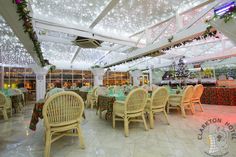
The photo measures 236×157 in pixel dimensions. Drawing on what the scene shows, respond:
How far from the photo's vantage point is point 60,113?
2.36 meters

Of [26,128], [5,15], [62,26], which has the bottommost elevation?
[26,128]

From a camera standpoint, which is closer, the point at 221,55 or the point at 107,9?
the point at 107,9

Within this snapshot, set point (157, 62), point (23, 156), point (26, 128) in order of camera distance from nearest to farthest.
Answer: point (23, 156), point (26, 128), point (157, 62)

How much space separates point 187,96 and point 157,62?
10097 millimetres

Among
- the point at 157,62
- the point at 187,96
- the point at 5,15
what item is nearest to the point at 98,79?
the point at 157,62

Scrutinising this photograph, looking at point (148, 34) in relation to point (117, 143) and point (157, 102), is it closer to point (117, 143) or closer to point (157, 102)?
point (157, 102)

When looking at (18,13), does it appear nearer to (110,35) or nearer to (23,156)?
(23,156)

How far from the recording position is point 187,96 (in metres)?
4.63
